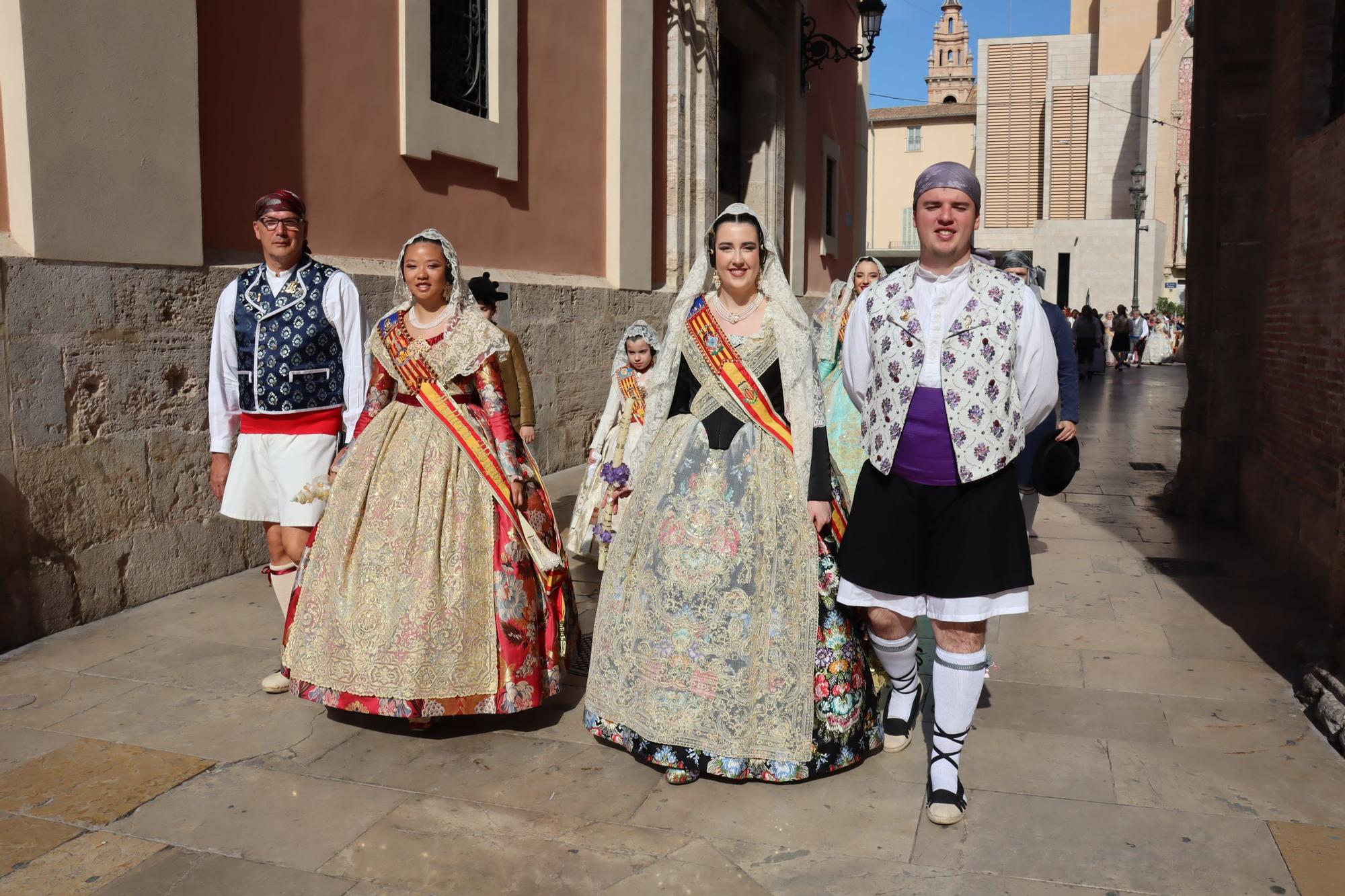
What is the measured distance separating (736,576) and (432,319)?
1564mm

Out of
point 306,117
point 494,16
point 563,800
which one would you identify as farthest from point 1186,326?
point 563,800

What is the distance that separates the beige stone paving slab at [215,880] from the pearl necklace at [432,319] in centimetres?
195

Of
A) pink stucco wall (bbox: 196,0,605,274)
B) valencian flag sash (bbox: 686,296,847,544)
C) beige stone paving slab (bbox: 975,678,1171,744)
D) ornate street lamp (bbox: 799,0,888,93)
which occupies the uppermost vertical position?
ornate street lamp (bbox: 799,0,888,93)

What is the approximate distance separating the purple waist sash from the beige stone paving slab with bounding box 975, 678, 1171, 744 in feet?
4.36

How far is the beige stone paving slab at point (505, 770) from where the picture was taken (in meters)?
3.55

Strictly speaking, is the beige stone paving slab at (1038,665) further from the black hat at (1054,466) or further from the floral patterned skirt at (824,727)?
the black hat at (1054,466)

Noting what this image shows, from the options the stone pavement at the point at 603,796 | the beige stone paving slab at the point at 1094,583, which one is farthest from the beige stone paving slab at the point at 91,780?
the beige stone paving slab at the point at 1094,583

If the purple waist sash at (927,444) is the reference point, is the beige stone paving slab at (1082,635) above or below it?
below

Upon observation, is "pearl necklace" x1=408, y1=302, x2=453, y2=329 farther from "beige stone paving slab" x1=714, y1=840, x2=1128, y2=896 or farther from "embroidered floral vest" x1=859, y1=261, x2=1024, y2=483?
"beige stone paving slab" x1=714, y1=840, x2=1128, y2=896

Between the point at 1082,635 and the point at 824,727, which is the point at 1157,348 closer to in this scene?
the point at 1082,635

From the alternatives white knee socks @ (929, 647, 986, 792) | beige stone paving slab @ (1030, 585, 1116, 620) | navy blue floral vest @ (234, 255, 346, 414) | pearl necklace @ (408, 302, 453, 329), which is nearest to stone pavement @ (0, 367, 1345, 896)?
white knee socks @ (929, 647, 986, 792)

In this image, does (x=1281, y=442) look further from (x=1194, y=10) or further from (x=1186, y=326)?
(x=1194, y=10)

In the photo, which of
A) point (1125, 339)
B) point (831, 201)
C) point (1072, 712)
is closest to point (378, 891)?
point (1072, 712)

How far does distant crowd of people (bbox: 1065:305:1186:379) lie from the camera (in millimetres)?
24953
